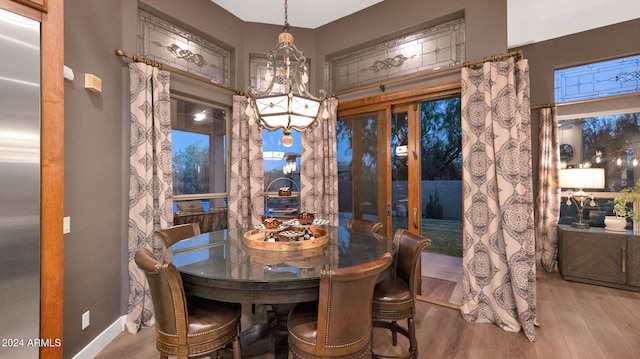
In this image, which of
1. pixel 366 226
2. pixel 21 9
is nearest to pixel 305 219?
pixel 366 226

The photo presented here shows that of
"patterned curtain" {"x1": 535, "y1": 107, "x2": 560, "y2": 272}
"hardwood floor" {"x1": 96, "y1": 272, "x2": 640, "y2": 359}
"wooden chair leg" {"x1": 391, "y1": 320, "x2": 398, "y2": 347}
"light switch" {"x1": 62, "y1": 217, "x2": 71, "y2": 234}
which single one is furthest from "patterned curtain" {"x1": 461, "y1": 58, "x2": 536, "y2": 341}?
"light switch" {"x1": 62, "y1": 217, "x2": 71, "y2": 234}

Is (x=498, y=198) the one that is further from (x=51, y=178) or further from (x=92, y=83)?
(x=92, y=83)

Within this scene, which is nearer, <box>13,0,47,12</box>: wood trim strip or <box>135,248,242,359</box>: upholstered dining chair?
<box>13,0,47,12</box>: wood trim strip

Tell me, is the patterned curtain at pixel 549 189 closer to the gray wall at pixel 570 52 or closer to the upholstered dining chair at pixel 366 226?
the gray wall at pixel 570 52

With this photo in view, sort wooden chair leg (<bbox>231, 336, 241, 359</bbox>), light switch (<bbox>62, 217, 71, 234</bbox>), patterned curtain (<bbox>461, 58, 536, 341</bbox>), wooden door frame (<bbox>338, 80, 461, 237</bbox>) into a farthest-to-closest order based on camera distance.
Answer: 1. wooden door frame (<bbox>338, 80, 461, 237</bbox>)
2. patterned curtain (<bbox>461, 58, 536, 341</bbox>)
3. light switch (<bbox>62, 217, 71, 234</bbox>)
4. wooden chair leg (<bbox>231, 336, 241, 359</bbox>)

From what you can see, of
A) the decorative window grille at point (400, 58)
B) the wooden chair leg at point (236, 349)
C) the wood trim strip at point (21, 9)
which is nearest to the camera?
the wood trim strip at point (21, 9)

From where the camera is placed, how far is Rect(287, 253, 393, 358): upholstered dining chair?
1.35 meters

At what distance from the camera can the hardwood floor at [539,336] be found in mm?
2195

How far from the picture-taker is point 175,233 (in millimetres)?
2438

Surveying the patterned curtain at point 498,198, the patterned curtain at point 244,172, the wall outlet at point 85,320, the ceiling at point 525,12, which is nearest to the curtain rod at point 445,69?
the patterned curtain at point 498,198

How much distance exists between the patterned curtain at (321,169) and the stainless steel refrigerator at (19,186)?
108 inches

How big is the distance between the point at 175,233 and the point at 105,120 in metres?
1.20

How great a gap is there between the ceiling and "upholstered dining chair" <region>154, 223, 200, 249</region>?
2.89 meters

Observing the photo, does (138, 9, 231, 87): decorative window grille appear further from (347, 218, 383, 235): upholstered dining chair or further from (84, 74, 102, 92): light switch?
(347, 218, 383, 235): upholstered dining chair
